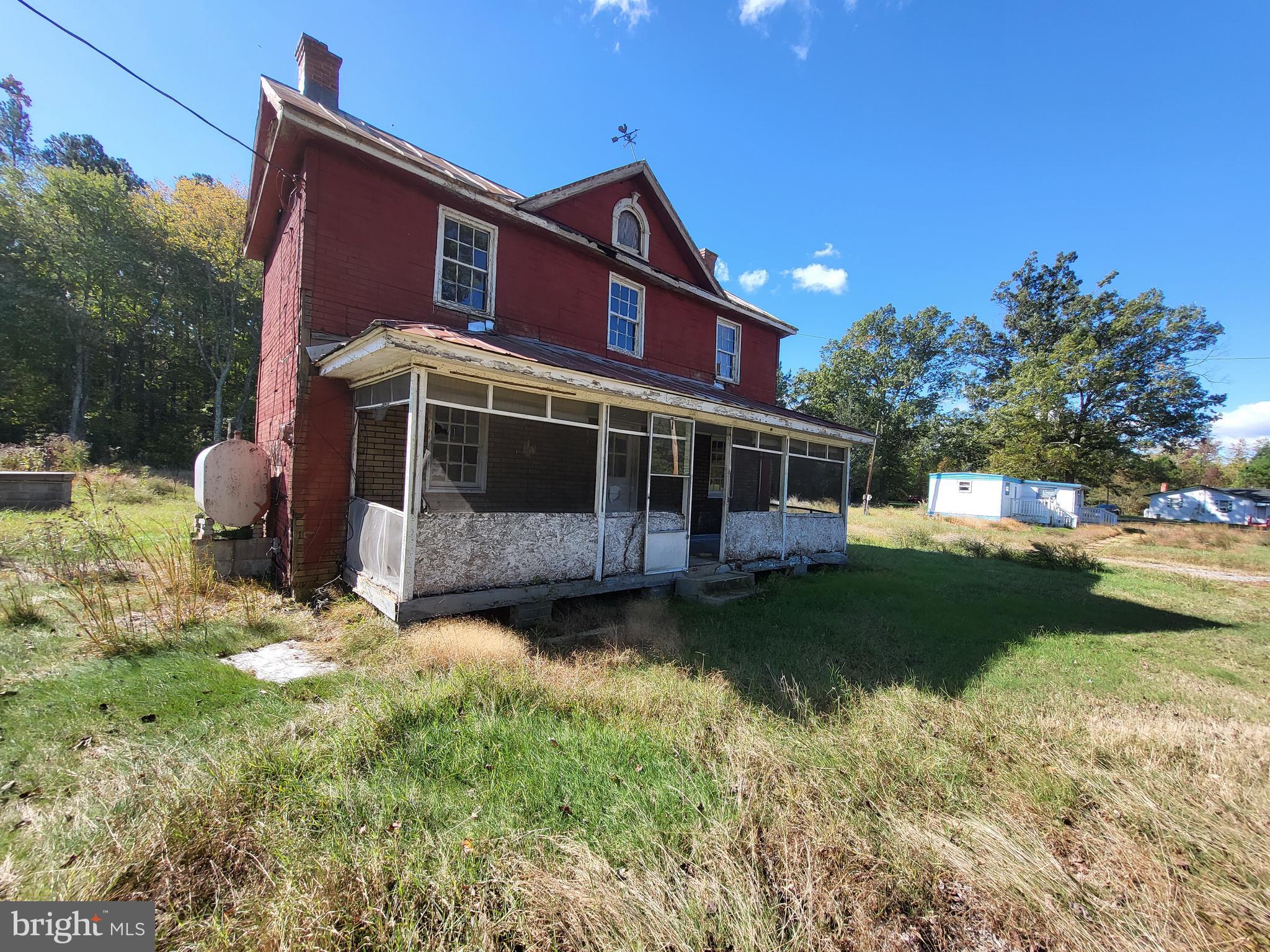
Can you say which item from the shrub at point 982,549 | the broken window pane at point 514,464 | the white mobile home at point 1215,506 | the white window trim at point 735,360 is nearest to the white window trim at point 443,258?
the broken window pane at point 514,464

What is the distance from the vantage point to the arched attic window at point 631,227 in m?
11.1

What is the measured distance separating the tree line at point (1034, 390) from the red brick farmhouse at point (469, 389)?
32551 millimetres

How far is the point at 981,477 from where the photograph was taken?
1135 inches

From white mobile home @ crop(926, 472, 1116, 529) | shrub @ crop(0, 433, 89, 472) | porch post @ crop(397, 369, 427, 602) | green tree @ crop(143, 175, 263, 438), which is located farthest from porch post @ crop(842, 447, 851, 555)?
green tree @ crop(143, 175, 263, 438)

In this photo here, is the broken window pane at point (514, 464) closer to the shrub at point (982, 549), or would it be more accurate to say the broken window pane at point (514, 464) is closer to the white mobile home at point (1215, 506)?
the shrub at point (982, 549)

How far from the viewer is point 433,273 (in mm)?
7973

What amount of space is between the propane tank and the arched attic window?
810cm

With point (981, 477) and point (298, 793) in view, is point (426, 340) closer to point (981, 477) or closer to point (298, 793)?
point (298, 793)

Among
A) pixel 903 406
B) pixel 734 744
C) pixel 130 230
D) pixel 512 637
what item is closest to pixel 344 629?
pixel 512 637

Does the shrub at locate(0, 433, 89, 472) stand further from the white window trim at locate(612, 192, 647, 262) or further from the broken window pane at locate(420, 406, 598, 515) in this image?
the white window trim at locate(612, 192, 647, 262)

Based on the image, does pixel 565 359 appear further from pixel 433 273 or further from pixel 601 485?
pixel 433 273

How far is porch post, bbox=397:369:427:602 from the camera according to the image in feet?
17.7

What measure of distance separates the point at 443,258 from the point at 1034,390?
131ft

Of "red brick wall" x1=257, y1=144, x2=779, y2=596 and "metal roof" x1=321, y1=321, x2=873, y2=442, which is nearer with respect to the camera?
"metal roof" x1=321, y1=321, x2=873, y2=442
